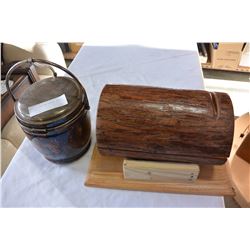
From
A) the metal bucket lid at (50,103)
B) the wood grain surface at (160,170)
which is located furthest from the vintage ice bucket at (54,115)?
the wood grain surface at (160,170)

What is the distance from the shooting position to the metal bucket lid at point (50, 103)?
0.43 m

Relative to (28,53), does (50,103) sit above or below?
above

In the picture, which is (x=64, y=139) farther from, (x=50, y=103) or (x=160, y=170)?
(x=160, y=170)

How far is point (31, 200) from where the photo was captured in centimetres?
50

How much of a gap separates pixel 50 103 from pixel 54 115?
36mm

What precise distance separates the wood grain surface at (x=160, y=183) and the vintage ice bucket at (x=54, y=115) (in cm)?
8

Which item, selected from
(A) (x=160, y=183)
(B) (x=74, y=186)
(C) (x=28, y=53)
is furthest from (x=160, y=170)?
(C) (x=28, y=53)

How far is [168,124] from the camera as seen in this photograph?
0.42 meters

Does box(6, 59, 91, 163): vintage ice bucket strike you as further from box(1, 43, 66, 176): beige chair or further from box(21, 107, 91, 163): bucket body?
box(1, 43, 66, 176): beige chair

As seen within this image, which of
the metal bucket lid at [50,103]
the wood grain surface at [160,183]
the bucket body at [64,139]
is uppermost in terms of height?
the metal bucket lid at [50,103]

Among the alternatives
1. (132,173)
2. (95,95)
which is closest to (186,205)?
(132,173)

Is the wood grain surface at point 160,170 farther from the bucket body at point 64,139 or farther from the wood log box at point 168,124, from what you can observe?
the bucket body at point 64,139

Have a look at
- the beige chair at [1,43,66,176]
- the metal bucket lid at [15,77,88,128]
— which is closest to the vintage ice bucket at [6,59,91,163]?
the metal bucket lid at [15,77,88,128]
